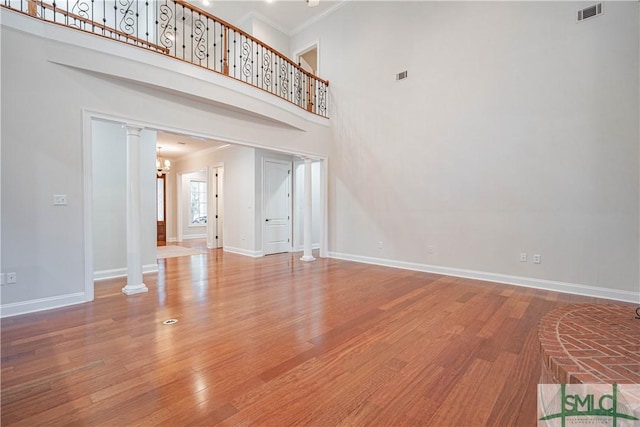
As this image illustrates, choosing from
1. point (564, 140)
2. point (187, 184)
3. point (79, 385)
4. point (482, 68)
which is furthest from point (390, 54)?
point (187, 184)

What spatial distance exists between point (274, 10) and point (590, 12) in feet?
19.7

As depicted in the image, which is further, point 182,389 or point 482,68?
point 482,68

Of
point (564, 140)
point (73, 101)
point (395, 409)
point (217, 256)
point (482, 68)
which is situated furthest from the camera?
point (217, 256)

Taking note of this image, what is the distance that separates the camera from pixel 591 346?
1.32 meters

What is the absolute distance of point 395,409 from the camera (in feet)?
5.43

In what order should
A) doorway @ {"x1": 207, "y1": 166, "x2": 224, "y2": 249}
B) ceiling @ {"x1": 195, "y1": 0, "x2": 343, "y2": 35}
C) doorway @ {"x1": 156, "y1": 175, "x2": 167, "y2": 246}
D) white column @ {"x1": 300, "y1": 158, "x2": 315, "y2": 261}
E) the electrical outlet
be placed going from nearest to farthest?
the electrical outlet, white column @ {"x1": 300, "y1": 158, "x2": 315, "y2": 261}, ceiling @ {"x1": 195, "y1": 0, "x2": 343, "y2": 35}, doorway @ {"x1": 207, "y1": 166, "x2": 224, "y2": 249}, doorway @ {"x1": 156, "y1": 175, "x2": 167, "y2": 246}

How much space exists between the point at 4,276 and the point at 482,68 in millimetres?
6836

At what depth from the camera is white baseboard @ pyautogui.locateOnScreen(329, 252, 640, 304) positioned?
11.9ft

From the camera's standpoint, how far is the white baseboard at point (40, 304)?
9.94ft

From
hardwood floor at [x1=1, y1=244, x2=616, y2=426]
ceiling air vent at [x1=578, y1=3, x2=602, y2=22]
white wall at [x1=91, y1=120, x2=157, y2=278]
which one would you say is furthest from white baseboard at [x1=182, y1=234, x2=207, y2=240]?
ceiling air vent at [x1=578, y1=3, x2=602, y2=22]

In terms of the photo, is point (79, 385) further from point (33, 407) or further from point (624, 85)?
point (624, 85)

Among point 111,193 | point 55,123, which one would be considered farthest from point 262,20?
point 55,123

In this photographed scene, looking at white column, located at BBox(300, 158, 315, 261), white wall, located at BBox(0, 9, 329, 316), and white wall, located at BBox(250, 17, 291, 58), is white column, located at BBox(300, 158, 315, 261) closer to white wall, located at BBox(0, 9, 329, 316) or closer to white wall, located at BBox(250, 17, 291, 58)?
white wall, located at BBox(0, 9, 329, 316)

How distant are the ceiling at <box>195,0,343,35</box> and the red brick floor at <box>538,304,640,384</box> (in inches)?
290
